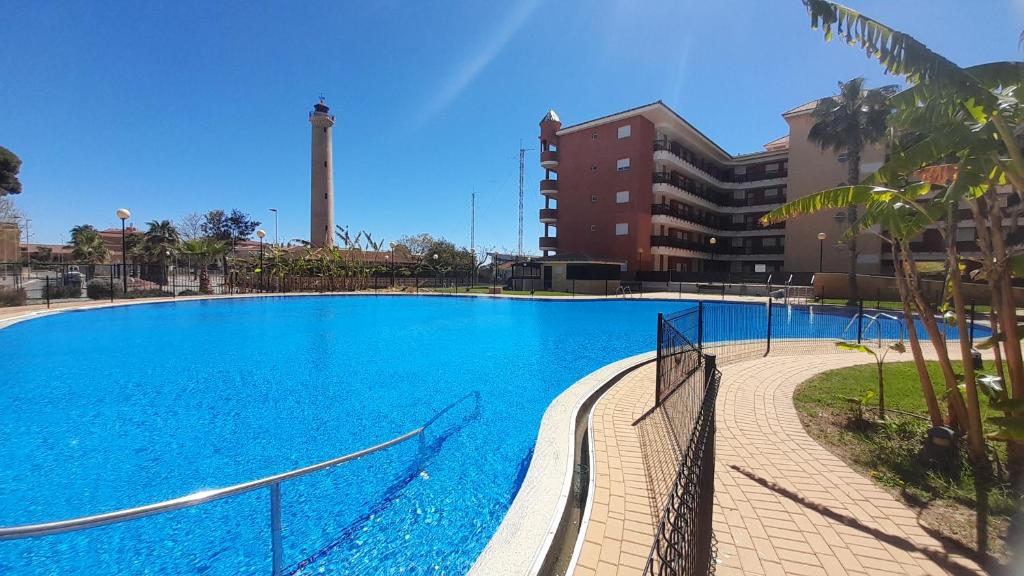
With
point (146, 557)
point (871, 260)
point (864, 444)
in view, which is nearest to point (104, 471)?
point (146, 557)

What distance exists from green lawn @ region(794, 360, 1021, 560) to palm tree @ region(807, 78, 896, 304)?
73.6 ft

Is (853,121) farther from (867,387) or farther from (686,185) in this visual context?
(867,387)

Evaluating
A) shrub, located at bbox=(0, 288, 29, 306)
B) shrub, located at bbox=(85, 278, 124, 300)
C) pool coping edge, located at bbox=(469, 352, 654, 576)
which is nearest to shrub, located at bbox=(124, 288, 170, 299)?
shrub, located at bbox=(85, 278, 124, 300)

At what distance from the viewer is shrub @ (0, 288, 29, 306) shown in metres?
19.9

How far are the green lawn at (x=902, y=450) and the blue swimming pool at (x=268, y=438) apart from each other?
3611 millimetres

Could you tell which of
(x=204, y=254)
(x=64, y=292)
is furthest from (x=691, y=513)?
(x=204, y=254)

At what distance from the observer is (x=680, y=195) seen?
38.2 m

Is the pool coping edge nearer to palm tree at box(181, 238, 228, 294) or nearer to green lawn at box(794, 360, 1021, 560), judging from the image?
green lawn at box(794, 360, 1021, 560)

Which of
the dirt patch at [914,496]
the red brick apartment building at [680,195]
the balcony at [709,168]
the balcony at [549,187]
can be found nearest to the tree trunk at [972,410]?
the dirt patch at [914,496]

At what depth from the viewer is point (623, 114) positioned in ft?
118

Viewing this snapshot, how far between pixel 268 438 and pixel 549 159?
40171 millimetres

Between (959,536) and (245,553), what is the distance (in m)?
5.81

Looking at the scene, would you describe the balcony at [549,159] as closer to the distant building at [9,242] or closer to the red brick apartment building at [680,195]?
the red brick apartment building at [680,195]

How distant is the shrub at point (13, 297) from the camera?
19.9 meters
